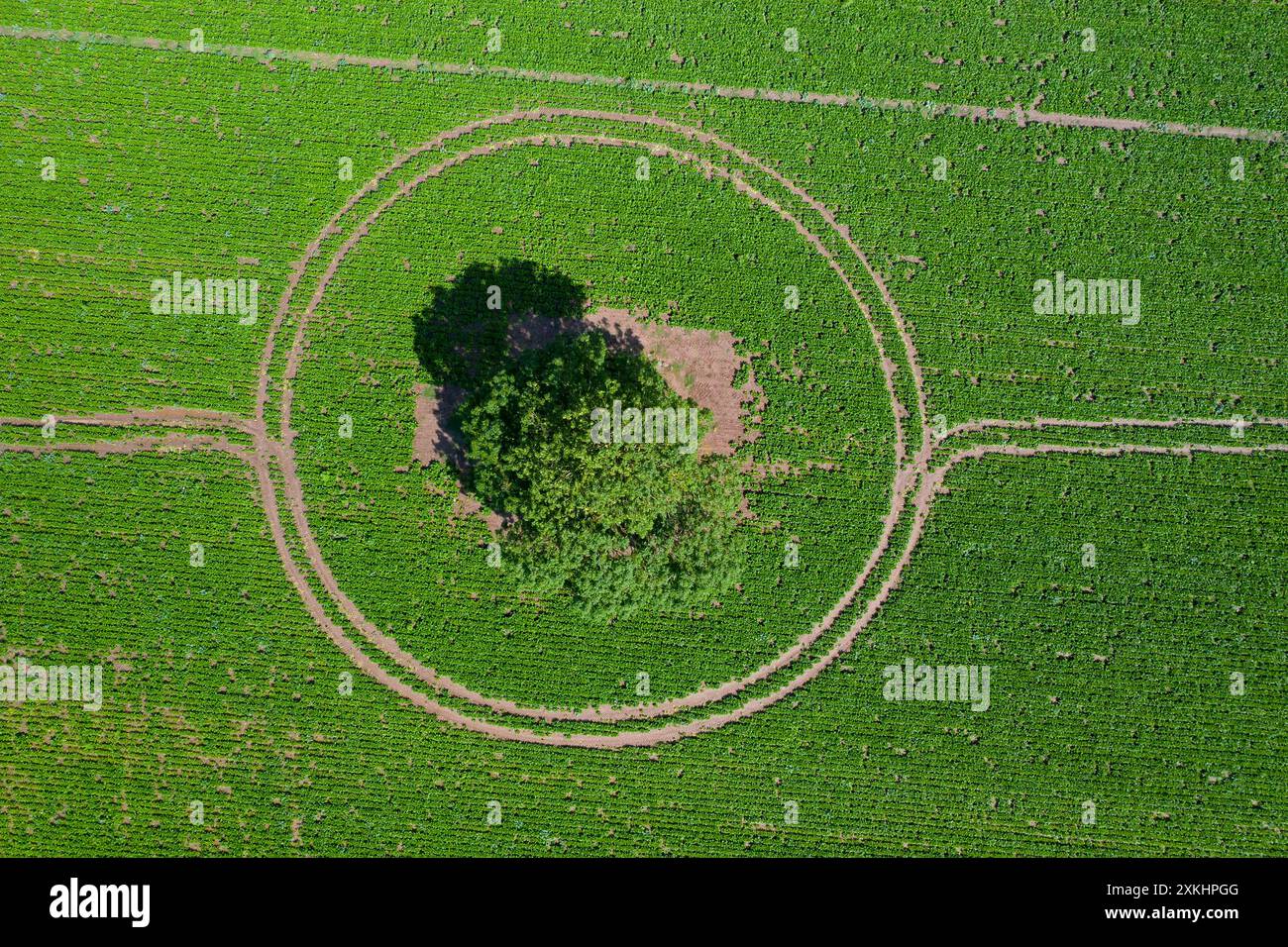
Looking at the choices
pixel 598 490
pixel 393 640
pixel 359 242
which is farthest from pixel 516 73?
pixel 393 640

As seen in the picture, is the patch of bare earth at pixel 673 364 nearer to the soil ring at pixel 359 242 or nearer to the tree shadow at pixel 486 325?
the tree shadow at pixel 486 325
